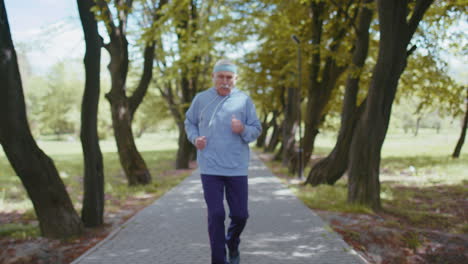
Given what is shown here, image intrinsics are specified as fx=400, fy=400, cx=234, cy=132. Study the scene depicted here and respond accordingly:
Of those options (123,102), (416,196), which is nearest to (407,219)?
(416,196)

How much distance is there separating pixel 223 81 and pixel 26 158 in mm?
3000

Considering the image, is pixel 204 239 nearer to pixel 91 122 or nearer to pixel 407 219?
pixel 91 122

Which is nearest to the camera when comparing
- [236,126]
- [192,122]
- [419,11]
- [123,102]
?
[236,126]

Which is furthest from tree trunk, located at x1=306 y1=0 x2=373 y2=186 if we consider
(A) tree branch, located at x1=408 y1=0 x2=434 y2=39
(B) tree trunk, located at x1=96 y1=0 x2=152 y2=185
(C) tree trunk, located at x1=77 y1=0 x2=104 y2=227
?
(C) tree trunk, located at x1=77 y1=0 x2=104 y2=227

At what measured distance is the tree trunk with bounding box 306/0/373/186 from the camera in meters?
10.1

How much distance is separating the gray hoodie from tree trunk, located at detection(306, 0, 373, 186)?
6.77 m

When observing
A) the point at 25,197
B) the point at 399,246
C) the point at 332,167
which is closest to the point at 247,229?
the point at 399,246

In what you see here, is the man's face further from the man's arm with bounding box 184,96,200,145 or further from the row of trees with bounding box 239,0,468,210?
the row of trees with bounding box 239,0,468,210

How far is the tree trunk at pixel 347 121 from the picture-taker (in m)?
10.1

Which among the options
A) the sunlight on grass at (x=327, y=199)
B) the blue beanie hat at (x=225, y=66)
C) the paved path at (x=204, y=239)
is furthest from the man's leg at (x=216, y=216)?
the sunlight on grass at (x=327, y=199)

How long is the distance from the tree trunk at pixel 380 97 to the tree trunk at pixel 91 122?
15.5 ft

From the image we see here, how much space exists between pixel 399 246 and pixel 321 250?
1.17 meters

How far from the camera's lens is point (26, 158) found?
5.21 meters

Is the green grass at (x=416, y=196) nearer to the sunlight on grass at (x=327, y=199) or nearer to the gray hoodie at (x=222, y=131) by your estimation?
the sunlight on grass at (x=327, y=199)
